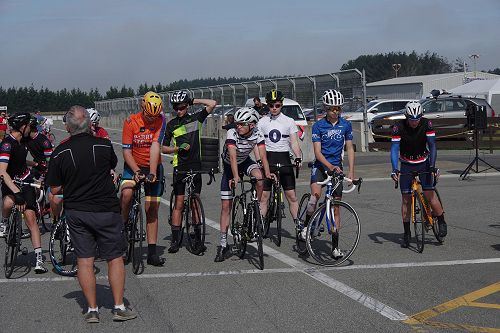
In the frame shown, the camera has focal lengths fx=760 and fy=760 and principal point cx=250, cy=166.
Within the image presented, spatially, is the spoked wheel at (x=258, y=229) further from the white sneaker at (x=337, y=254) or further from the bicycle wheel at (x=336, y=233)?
the white sneaker at (x=337, y=254)

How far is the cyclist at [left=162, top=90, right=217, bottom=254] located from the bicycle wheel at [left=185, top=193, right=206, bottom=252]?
0.07ft

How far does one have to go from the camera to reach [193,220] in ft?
32.8

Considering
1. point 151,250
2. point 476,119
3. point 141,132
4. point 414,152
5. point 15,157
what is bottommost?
point 151,250

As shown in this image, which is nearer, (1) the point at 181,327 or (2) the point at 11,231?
(1) the point at 181,327

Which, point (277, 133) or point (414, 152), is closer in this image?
point (414, 152)

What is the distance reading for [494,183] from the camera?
57.4ft

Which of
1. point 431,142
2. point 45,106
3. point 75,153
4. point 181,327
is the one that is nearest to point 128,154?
point 75,153

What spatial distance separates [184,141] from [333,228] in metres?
2.32

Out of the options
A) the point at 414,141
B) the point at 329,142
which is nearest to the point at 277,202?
the point at 329,142

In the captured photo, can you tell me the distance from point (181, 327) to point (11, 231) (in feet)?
10.8

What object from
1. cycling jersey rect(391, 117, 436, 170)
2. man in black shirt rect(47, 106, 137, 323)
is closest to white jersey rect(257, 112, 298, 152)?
cycling jersey rect(391, 117, 436, 170)

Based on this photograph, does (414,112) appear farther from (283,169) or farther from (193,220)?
(193,220)

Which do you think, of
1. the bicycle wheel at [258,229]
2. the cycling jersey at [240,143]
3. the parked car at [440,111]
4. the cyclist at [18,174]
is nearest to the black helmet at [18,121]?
the cyclist at [18,174]

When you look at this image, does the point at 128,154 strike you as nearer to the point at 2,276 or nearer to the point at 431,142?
the point at 2,276
